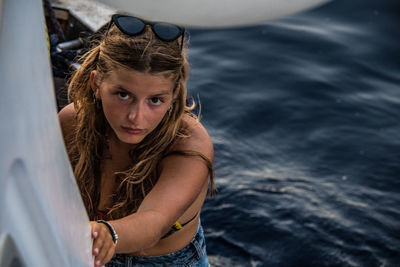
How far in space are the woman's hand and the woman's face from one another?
1.44 ft

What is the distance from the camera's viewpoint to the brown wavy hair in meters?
1.61

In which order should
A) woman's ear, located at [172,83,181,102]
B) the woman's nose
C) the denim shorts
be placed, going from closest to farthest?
1. the woman's nose
2. woman's ear, located at [172,83,181,102]
3. the denim shorts

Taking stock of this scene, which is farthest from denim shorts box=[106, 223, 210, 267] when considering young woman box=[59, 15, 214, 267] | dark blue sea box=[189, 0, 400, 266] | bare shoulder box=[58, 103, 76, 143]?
dark blue sea box=[189, 0, 400, 266]

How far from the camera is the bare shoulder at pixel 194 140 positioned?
1.77 meters

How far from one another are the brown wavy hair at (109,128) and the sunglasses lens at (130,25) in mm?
51

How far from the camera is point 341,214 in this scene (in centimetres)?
399

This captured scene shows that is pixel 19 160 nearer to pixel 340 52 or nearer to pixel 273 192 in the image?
pixel 273 192

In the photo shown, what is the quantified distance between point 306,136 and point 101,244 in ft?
12.8

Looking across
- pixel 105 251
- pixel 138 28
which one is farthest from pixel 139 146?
pixel 105 251

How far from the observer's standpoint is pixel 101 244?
1191 mm

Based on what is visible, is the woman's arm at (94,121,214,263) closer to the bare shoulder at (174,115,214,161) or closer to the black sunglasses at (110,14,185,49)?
the bare shoulder at (174,115,214,161)

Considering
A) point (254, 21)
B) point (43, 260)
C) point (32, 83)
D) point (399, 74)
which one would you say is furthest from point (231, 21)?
point (399, 74)

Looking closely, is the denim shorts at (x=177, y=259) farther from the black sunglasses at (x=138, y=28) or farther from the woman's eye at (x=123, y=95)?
the black sunglasses at (x=138, y=28)

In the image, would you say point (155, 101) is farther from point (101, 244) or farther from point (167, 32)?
point (101, 244)
